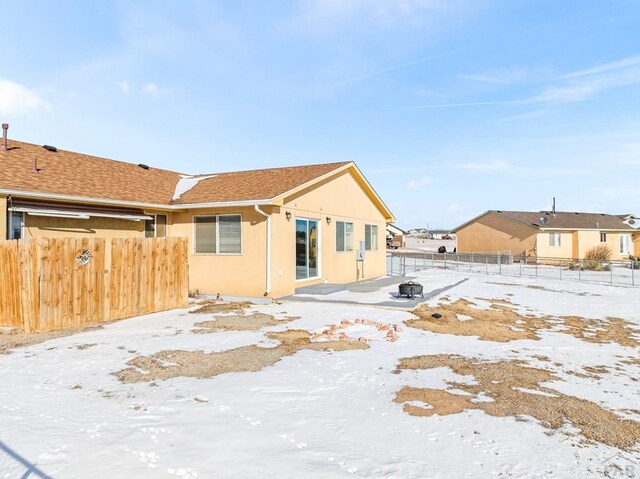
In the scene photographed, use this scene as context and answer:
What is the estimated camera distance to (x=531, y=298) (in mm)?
15242

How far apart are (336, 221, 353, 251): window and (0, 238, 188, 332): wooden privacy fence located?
6.66m

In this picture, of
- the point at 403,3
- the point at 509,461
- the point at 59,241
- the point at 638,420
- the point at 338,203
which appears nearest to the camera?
the point at 509,461

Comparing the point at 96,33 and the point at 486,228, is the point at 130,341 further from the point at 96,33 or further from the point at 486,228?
the point at 486,228

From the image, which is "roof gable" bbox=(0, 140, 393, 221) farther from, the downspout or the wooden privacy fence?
the wooden privacy fence

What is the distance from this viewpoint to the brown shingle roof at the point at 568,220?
36.8 m

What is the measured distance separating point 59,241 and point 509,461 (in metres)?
8.84

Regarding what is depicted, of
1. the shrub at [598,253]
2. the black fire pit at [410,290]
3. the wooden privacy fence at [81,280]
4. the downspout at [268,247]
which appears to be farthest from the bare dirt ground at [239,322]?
the shrub at [598,253]

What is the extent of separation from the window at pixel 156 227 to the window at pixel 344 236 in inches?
243

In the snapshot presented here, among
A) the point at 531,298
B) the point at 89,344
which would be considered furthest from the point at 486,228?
the point at 89,344

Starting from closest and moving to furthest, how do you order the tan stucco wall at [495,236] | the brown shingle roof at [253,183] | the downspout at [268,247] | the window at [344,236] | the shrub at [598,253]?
1. the downspout at [268,247]
2. the brown shingle roof at [253,183]
3. the window at [344,236]
4. the shrub at [598,253]
5. the tan stucco wall at [495,236]

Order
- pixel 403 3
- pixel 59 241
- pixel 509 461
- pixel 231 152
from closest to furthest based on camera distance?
pixel 509 461
pixel 59 241
pixel 403 3
pixel 231 152

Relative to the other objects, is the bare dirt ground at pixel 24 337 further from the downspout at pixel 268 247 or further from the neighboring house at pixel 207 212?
the downspout at pixel 268 247

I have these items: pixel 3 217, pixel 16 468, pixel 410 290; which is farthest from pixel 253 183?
pixel 16 468

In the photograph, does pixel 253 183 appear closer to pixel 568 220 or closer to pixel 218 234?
pixel 218 234
